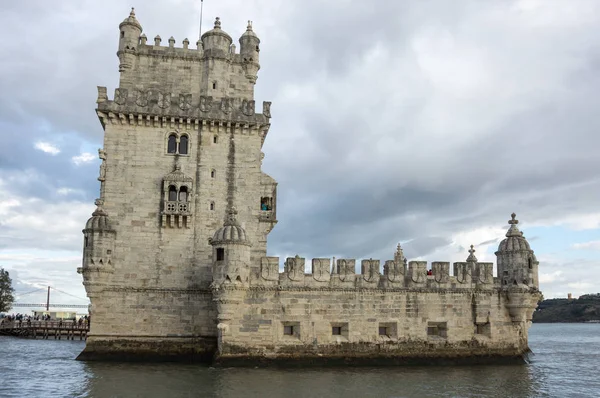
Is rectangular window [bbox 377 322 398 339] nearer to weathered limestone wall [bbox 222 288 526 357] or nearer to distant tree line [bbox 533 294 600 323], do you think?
weathered limestone wall [bbox 222 288 526 357]


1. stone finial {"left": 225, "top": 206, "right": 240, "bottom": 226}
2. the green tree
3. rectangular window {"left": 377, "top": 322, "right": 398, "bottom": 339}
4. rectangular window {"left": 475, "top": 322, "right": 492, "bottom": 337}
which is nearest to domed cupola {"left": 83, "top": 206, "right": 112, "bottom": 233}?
stone finial {"left": 225, "top": 206, "right": 240, "bottom": 226}

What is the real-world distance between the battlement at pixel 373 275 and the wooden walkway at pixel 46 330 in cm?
3679

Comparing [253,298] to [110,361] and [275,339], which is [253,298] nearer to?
[275,339]

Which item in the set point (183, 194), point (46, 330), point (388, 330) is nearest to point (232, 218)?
point (183, 194)

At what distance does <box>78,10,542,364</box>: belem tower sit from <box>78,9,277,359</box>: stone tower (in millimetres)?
72

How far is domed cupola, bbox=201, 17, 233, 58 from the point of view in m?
31.2

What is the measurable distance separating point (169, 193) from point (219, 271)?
5982 millimetres

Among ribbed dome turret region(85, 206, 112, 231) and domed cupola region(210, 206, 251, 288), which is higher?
ribbed dome turret region(85, 206, 112, 231)

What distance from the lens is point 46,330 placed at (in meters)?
56.6

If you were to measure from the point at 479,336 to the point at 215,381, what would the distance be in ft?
47.9

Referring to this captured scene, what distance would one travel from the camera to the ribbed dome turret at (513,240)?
28.9m

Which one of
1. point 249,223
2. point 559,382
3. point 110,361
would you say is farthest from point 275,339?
point 559,382

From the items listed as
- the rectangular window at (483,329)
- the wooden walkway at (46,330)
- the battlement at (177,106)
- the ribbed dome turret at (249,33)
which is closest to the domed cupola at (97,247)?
the battlement at (177,106)

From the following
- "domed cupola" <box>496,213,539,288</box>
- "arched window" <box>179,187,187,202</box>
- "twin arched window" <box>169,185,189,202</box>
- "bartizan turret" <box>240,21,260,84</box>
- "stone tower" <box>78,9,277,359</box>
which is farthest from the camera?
"bartizan turret" <box>240,21,260,84</box>
